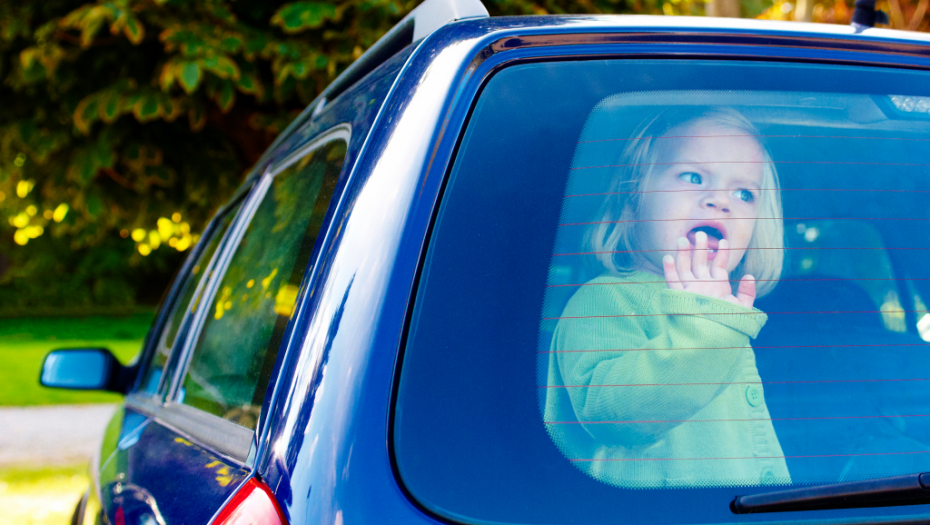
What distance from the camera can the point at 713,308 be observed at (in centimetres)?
109

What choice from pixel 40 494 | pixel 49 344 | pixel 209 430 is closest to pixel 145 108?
pixel 40 494

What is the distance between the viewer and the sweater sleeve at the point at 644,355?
1.02 metres

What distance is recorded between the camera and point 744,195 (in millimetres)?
1157

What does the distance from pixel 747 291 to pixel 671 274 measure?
0.12 m

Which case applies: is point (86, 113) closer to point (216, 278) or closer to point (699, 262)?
point (216, 278)

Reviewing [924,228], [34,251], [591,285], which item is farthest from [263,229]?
[34,251]

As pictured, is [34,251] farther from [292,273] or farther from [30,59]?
[292,273]

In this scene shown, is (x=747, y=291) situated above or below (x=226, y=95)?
below

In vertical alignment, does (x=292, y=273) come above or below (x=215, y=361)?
above

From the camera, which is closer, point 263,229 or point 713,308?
point 713,308

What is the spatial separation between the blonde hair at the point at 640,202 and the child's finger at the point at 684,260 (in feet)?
0.19

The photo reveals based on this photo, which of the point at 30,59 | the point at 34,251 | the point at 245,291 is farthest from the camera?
the point at 34,251

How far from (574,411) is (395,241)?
0.34 metres

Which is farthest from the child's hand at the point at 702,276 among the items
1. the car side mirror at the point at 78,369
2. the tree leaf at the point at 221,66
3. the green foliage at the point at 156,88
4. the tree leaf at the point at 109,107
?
the tree leaf at the point at 109,107
